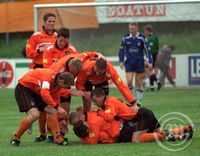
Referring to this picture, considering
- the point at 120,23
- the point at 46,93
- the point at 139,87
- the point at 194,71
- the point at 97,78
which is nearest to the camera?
the point at 46,93

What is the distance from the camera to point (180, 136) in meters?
12.5

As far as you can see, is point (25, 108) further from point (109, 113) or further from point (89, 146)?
point (109, 113)

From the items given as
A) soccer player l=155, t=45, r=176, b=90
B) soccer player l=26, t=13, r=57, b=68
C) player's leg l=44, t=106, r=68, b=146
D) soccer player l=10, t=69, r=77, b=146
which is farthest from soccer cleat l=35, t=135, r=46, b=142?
soccer player l=155, t=45, r=176, b=90

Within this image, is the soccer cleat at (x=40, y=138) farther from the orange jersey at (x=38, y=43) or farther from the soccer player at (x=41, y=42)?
the orange jersey at (x=38, y=43)

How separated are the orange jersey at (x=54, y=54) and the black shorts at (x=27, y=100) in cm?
146

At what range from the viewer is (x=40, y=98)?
1289 centimetres

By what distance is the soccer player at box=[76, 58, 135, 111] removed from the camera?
1308 cm

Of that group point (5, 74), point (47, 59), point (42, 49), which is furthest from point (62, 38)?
point (5, 74)

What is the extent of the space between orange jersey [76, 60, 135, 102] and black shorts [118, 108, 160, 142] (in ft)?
1.62

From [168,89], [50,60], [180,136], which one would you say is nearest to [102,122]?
[180,136]

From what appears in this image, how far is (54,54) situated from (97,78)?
3.42ft

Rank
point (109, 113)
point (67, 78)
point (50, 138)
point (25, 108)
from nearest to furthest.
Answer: point (67, 78) → point (109, 113) → point (25, 108) → point (50, 138)

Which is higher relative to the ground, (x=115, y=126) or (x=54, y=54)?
(x=54, y=54)

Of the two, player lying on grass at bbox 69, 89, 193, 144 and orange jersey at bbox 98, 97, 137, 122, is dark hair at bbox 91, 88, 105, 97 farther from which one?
orange jersey at bbox 98, 97, 137, 122
